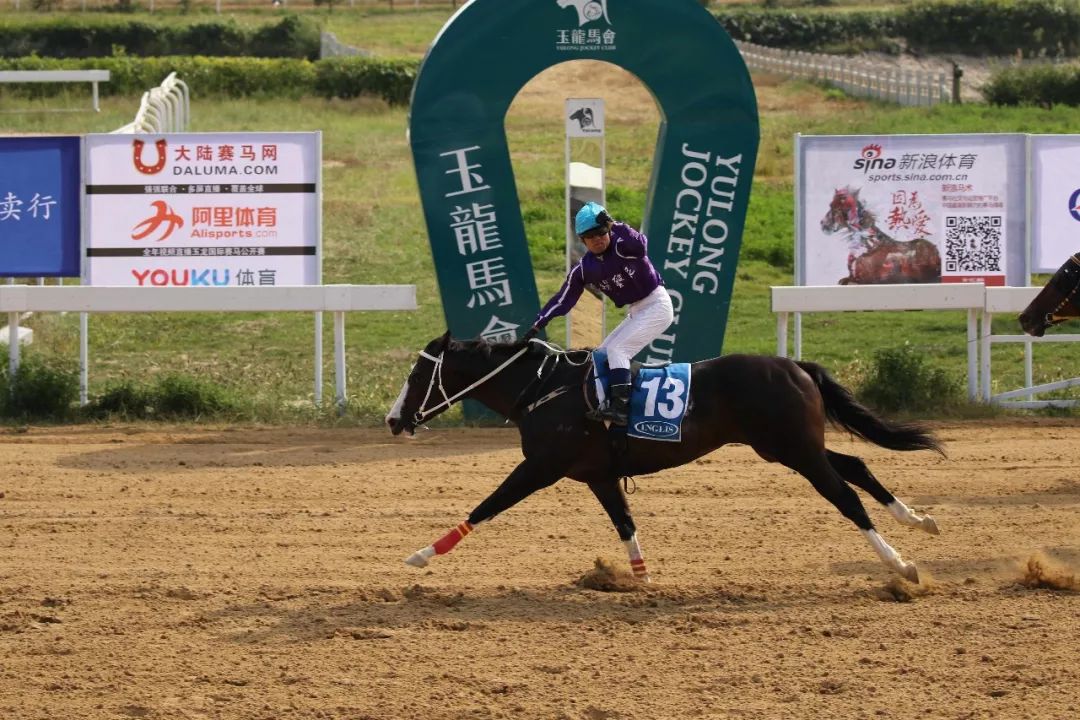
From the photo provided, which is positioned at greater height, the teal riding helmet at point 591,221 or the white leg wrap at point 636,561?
the teal riding helmet at point 591,221

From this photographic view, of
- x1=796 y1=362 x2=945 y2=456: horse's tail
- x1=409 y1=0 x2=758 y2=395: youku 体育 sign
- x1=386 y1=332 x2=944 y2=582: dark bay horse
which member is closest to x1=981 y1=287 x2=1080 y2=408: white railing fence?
x1=409 y1=0 x2=758 y2=395: youku 体育 sign

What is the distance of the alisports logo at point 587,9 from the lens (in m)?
14.9

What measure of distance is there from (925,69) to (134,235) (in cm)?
5040

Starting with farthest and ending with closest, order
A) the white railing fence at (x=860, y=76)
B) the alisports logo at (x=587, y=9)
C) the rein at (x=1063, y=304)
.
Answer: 1. the white railing fence at (x=860, y=76)
2. the alisports logo at (x=587, y=9)
3. the rein at (x=1063, y=304)

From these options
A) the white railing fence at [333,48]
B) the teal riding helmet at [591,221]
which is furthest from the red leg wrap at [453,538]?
the white railing fence at [333,48]

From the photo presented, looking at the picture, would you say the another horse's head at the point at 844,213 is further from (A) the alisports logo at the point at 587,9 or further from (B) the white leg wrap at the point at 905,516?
(B) the white leg wrap at the point at 905,516

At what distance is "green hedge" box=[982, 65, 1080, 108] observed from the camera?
→ 39.9m

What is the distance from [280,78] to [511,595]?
38.5m

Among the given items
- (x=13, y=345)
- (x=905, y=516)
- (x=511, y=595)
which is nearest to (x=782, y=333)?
(x=905, y=516)

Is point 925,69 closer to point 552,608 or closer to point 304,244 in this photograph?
point 304,244

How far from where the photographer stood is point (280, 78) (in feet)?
149

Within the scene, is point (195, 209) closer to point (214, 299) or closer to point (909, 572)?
point (214, 299)

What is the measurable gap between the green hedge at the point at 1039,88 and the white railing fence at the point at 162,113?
21434 mm

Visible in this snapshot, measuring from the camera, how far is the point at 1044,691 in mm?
7273
